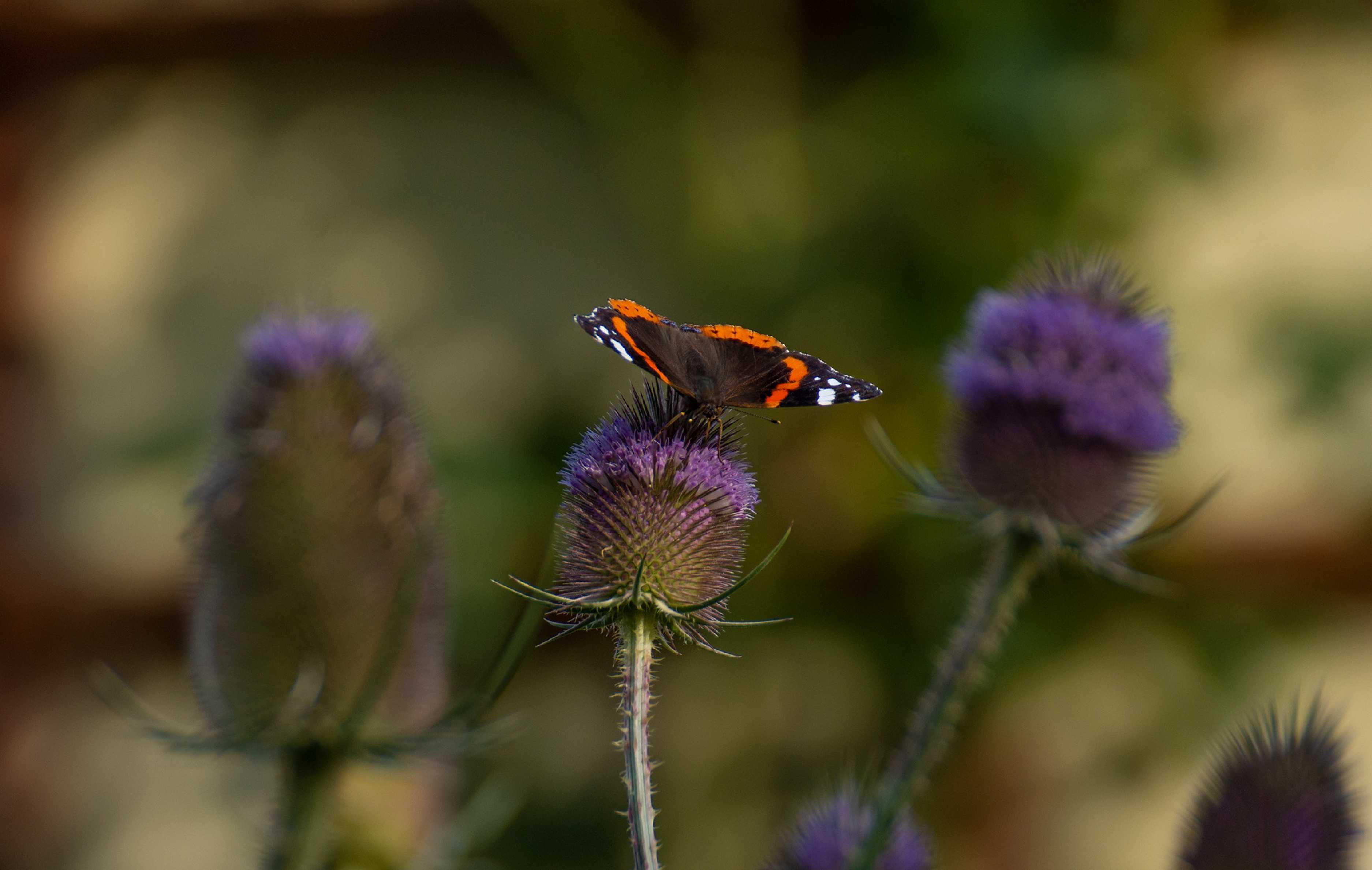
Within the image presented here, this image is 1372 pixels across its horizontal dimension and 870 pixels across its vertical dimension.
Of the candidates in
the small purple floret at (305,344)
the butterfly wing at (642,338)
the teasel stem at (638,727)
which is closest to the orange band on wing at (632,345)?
the butterfly wing at (642,338)

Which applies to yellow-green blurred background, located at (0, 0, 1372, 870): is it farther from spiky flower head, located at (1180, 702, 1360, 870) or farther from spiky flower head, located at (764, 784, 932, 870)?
spiky flower head, located at (1180, 702, 1360, 870)

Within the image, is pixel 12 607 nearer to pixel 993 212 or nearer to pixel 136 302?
pixel 136 302

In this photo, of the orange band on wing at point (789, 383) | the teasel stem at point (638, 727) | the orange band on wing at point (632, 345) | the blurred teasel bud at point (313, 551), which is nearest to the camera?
the teasel stem at point (638, 727)

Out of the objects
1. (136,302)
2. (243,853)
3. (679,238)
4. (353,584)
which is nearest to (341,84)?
(136,302)

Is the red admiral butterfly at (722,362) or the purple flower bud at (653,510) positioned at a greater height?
the red admiral butterfly at (722,362)

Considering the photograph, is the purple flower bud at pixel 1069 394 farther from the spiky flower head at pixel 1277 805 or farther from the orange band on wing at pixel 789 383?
the spiky flower head at pixel 1277 805

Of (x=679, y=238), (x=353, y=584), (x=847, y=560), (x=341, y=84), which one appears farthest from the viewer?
(x=341, y=84)

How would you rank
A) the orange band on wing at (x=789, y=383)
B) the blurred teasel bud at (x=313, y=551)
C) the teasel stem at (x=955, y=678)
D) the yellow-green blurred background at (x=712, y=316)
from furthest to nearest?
the yellow-green blurred background at (x=712, y=316) → the blurred teasel bud at (x=313, y=551) → the orange band on wing at (x=789, y=383) → the teasel stem at (x=955, y=678)
